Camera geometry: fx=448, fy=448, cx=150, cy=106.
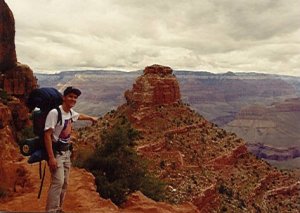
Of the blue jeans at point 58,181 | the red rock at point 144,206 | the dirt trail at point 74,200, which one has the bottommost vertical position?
the red rock at point 144,206

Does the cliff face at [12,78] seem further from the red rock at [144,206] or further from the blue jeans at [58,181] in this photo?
the blue jeans at [58,181]

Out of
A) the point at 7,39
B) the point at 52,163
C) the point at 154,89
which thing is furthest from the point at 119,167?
the point at 154,89

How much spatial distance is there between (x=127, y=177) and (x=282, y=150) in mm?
184536

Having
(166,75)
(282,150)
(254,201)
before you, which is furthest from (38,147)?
(282,150)

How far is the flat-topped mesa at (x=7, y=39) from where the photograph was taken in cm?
3293

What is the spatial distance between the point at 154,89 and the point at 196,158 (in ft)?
41.0

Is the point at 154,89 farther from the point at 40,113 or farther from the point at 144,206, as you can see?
the point at 40,113

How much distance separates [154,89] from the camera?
2297 inches

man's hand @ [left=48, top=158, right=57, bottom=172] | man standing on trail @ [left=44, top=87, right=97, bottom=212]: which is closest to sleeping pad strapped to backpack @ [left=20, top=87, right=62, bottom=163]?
man standing on trail @ [left=44, top=87, right=97, bottom=212]

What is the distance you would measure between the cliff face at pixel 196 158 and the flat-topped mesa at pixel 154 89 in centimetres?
13

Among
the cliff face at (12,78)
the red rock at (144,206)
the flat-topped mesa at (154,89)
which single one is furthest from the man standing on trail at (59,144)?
the flat-topped mesa at (154,89)

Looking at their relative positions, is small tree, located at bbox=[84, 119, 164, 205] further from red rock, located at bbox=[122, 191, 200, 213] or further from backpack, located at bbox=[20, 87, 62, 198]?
backpack, located at bbox=[20, 87, 62, 198]

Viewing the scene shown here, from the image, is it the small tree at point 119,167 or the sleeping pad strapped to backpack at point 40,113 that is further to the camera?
the small tree at point 119,167

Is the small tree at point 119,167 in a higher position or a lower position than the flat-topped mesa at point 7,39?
lower
